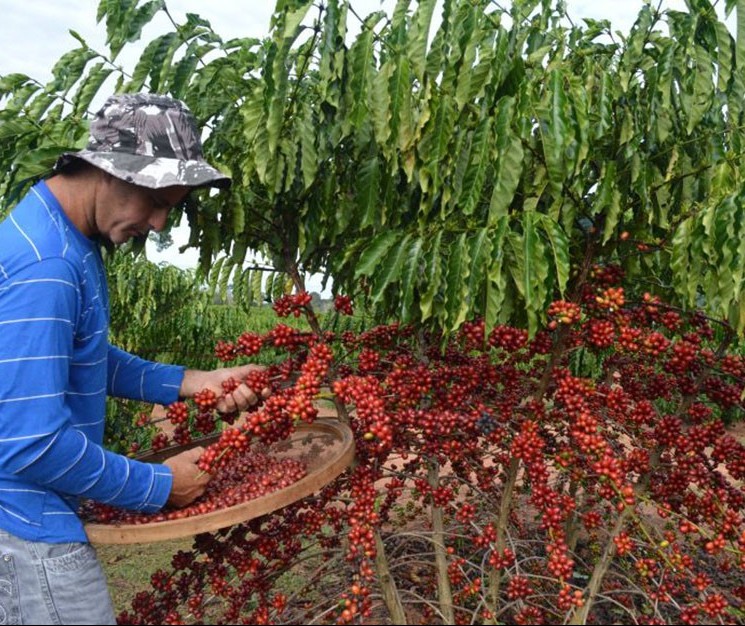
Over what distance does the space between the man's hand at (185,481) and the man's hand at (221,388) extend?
240mm

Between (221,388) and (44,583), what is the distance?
0.69 metres

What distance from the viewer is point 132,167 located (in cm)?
167

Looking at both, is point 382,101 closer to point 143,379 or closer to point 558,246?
point 558,246

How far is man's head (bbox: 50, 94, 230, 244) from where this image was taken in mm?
1699

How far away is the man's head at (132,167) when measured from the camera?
1.70m

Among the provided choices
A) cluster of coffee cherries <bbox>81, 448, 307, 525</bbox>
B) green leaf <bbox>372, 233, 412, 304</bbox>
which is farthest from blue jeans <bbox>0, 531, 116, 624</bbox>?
green leaf <bbox>372, 233, 412, 304</bbox>

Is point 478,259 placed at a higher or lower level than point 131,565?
higher

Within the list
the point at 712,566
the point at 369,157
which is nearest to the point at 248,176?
the point at 369,157

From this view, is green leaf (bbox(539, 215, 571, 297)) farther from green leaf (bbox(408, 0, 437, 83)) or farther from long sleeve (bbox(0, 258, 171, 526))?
long sleeve (bbox(0, 258, 171, 526))

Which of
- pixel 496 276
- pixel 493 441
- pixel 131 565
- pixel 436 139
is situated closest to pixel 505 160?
pixel 436 139

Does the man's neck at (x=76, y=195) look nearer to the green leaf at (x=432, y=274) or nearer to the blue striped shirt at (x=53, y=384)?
the blue striped shirt at (x=53, y=384)

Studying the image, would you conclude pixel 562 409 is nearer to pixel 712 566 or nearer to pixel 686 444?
pixel 686 444

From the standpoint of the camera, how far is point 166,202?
1.77 m

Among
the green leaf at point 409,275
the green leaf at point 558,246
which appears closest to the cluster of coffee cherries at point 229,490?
the green leaf at point 409,275
